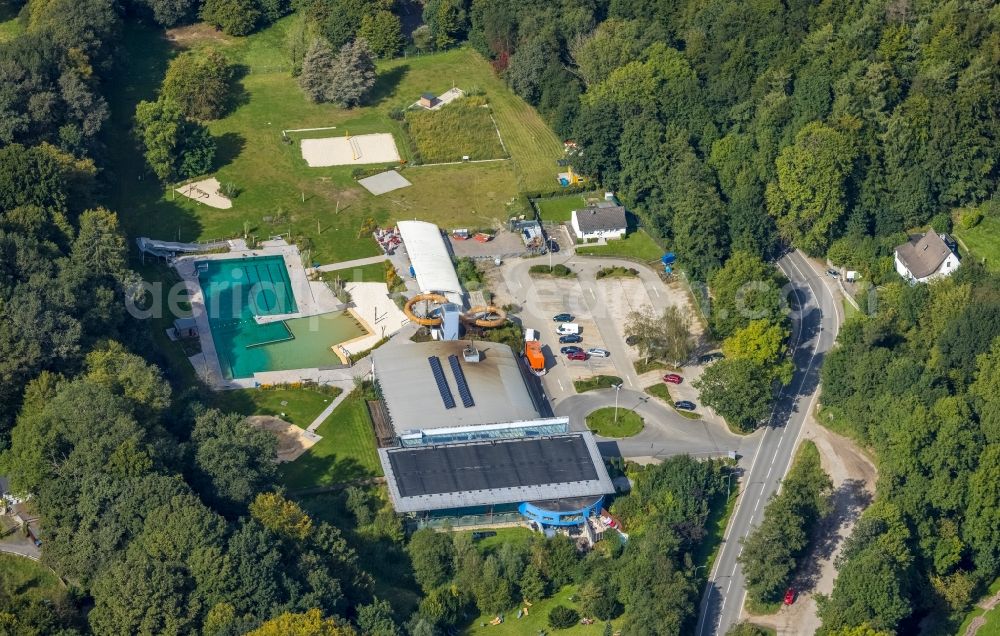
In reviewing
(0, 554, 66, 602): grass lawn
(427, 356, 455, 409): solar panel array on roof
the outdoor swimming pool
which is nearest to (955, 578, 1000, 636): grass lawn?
(427, 356, 455, 409): solar panel array on roof

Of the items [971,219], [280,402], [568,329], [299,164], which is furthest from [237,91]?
[971,219]

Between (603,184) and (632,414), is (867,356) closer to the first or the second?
(632,414)

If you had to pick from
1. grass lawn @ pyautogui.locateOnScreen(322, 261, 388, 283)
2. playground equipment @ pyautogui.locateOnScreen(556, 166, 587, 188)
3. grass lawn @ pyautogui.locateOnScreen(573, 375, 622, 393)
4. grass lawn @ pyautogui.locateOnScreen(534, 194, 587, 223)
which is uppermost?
grass lawn @ pyautogui.locateOnScreen(573, 375, 622, 393)

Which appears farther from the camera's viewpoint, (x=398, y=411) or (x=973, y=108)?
(x=973, y=108)

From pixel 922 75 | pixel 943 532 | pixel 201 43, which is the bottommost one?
pixel 201 43

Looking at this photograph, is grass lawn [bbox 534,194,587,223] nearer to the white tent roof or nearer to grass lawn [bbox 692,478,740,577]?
the white tent roof

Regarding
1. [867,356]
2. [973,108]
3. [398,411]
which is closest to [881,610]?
[867,356]
